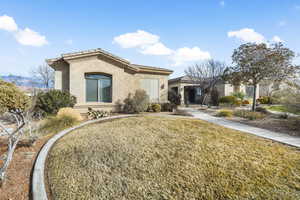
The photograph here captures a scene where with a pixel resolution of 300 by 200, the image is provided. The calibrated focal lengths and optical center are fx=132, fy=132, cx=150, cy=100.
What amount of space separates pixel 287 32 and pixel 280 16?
76.8 inches

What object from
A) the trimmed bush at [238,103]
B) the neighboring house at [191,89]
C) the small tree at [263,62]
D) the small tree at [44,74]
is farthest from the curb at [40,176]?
the small tree at [44,74]

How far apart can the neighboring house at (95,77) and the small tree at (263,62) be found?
9183mm

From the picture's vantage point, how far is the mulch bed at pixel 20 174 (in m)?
2.59

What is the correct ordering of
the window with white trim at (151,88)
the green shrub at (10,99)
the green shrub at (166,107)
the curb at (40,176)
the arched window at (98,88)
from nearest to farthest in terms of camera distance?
the curb at (40,176) < the green shrub at (10,99) < the arched window at (98,88) < the green shrub at (166,107) < the window with white trim at (151,88)

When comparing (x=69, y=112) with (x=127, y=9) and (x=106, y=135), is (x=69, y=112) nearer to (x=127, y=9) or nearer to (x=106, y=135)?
(x=106, y=135)

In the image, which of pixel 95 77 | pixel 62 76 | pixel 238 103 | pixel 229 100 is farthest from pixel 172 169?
pixel 238 103

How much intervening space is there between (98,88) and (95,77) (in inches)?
36.7

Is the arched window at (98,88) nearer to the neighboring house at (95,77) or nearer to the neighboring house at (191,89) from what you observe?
the neighboring house at (95,77)

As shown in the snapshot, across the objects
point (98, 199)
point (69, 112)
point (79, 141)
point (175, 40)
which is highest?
point (175, 40)

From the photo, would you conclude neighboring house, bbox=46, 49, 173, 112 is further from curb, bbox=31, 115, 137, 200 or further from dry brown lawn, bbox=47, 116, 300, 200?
dry brown lawn, bbox=47, 116, 300, 200

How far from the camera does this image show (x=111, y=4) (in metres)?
10.0

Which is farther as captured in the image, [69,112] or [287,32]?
[287,32]

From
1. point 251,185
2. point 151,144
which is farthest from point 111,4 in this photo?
point 251,185

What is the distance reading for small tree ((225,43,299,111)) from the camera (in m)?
10.5
